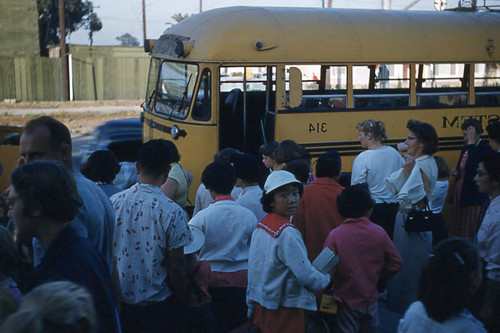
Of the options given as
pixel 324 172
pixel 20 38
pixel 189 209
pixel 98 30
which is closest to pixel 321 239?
pixel 324 172

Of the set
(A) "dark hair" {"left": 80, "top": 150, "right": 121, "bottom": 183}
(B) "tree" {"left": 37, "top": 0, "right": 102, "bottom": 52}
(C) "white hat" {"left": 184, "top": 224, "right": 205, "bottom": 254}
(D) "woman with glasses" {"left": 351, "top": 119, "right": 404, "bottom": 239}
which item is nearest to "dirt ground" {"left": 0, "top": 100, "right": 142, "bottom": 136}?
(B) "tree" {"left": 37, "top": 0, "right": 102, "bottom": 52}

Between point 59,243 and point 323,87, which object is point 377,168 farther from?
point 59,243

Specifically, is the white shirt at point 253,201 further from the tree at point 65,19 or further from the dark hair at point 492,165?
the tree at point 65,19

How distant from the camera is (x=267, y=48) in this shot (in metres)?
7.92

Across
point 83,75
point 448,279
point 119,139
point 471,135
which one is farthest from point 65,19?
point 448,279

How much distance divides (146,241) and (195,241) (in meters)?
0.48

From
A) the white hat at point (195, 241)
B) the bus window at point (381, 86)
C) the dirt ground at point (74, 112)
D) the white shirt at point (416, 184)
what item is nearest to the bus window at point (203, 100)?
the bus window at point (381, 86)

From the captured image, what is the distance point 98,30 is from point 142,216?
49.2 m

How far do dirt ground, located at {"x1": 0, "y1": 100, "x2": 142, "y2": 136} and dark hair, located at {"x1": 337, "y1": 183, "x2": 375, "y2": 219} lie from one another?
1713 cm

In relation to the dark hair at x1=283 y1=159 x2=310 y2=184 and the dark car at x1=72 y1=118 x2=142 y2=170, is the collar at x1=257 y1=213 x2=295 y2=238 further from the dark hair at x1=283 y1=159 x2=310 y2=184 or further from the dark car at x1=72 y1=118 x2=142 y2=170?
the dark car at x1=72 y1=118 x2=142 y2=170

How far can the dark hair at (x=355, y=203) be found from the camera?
13.2 ft

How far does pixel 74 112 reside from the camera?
85.9 feet

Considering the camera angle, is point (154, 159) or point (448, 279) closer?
point (448, 279)

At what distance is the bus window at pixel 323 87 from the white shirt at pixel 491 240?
14.1 feet
